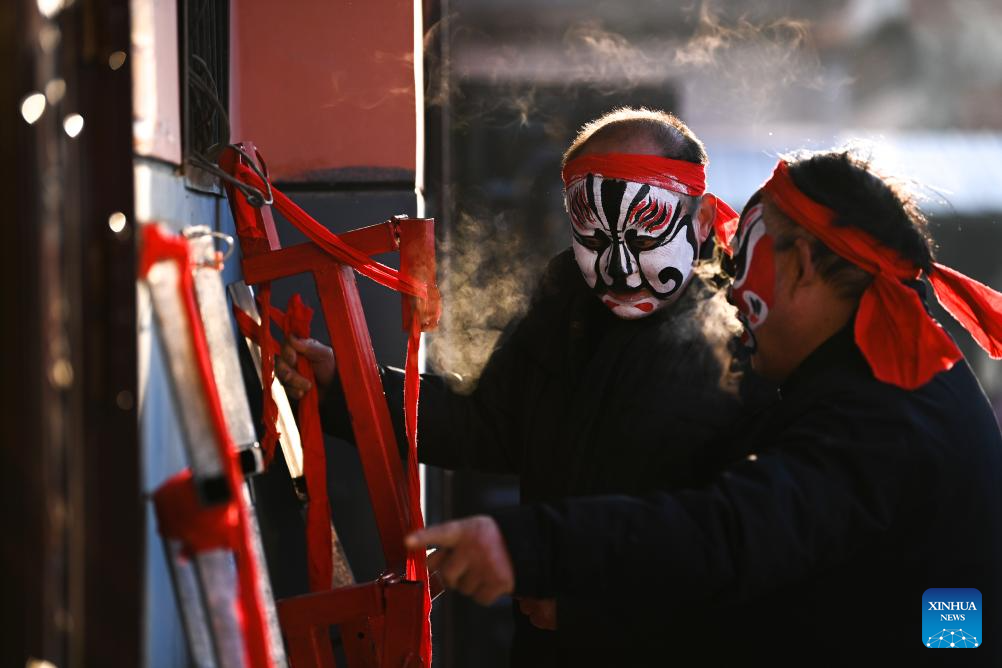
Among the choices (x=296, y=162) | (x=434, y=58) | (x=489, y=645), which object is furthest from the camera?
(x=489, y=645)

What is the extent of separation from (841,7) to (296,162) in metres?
4.04

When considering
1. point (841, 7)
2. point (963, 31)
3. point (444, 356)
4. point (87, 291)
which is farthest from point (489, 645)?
point (963, 31)

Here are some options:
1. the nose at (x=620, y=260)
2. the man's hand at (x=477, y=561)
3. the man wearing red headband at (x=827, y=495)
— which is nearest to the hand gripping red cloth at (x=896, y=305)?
the man wearing red headband at (x=827, y=495)

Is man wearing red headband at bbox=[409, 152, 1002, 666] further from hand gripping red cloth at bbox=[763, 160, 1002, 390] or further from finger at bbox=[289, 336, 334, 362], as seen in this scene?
finger at bbox=[289, 336, 334, 362]

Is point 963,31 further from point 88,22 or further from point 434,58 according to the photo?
point 88,22

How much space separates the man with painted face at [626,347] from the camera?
1.84 metres

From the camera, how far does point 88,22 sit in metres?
0.98

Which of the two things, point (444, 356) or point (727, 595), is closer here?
point (727, 595)

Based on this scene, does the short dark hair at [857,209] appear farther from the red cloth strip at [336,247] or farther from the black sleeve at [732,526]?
the red cloth strip at [336,247]

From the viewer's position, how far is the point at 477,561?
1.28 m

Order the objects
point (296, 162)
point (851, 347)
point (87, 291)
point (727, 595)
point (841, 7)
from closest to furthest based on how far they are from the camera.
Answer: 1. point (87, 291)
2. point (727, 595)
3. point (851, 347)
4. point (296, 162)
5. point (841, 7)

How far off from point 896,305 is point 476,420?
0.94 metres

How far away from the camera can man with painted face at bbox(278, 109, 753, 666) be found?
1.84m

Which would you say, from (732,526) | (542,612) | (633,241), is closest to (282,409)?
(542,612)
